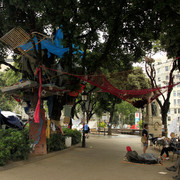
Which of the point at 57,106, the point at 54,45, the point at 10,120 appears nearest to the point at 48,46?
the point at 54,45

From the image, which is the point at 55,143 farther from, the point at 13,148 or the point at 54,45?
the point at 54,45

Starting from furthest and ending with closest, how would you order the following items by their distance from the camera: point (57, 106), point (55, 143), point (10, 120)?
1. point (10, 120)
2. point (57, 106)
3. point (55, 143)

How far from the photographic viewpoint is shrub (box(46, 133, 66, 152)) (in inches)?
422

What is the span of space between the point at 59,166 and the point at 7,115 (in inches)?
427

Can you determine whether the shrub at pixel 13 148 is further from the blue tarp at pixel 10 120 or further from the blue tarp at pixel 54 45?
the blue tarp at pixel 10 120

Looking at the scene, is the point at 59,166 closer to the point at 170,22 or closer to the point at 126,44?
the point at 170,22

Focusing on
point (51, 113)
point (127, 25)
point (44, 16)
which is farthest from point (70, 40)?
point (51, 113)

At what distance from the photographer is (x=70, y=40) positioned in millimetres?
10531

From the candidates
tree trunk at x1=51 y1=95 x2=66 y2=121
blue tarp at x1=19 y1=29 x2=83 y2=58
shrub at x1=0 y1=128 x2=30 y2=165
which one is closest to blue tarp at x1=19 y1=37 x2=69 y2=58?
blue tarp at x1=19 y1=29 x2=83 y2=58

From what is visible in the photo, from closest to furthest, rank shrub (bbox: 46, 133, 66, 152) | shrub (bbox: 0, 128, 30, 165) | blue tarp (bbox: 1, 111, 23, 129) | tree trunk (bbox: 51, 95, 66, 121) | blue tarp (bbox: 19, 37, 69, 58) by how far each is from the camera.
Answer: shrub (bbox: 0, 128, 30, 165) < blue tarp (bbox: 19, 37, 69, 58) < shrub (bbox: 46, 133, 66, 152) < tree trunk (bbox: 51, 95, 66, 121) < blue tarp (bbox: 1, 111, 23, 129)

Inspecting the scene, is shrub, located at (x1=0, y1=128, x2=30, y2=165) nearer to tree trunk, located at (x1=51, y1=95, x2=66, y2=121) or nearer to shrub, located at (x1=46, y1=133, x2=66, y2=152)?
shrub, located at (x1=46, y1=133, x2=66, y2=152)

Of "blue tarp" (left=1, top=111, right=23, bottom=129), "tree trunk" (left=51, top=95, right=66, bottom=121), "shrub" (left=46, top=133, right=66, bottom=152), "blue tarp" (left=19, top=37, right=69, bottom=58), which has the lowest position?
"shrub" (left=46, top=133, right=66, bottom=152)

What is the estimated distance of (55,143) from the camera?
11.3 metres

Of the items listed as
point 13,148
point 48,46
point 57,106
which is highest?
point 48,46
